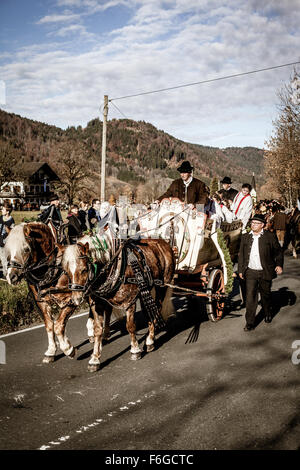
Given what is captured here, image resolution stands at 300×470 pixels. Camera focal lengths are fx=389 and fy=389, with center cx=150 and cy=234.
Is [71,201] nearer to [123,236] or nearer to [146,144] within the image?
[123,236]

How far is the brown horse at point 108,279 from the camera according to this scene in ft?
15.0

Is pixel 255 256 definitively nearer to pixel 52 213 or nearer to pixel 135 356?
pixel 135 356

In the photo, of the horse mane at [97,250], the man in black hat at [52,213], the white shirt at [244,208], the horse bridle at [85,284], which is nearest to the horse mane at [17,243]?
the horse mane at [97,250]

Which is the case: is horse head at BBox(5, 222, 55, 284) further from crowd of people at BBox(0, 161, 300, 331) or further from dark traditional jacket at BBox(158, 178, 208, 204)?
dark traditional jacket at BBox(158, 178, 208, 204)

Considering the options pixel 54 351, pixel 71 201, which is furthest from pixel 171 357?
pixel 71 201

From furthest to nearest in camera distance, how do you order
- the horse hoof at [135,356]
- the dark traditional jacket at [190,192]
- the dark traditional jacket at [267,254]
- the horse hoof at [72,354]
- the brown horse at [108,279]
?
the dark traditional jacket at [190,192] < the dark traditional jacket at [267,254] < the horse hoof at [135,356] < the horse hoof at [72,354] < the brown horse at [108,279]

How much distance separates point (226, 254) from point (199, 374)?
3.11 m

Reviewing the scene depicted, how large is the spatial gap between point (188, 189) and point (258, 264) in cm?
206

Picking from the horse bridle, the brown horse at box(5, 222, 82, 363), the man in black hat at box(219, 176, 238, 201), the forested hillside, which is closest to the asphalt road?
the brown horse at box(5, 222, 82, 363)

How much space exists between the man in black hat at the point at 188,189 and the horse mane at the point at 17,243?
3.23 metres

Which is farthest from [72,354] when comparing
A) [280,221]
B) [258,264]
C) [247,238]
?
[280,221]

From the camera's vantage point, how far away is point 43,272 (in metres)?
5.36

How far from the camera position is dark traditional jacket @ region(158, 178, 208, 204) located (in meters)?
7.67

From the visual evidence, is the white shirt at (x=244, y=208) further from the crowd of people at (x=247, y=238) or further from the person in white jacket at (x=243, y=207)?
the crowd of people at (x=247, y=238)
